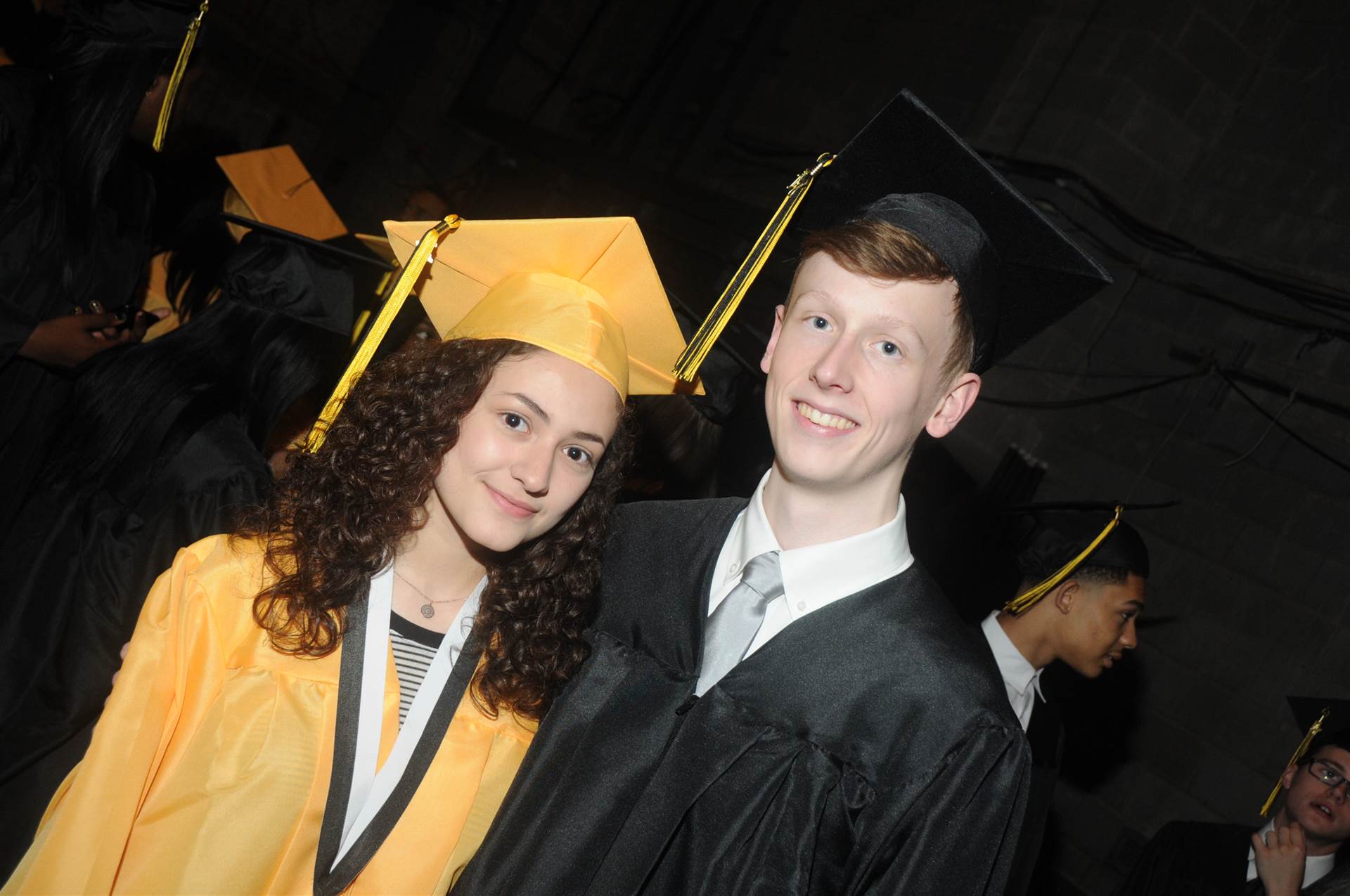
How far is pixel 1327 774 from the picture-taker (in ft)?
12.0

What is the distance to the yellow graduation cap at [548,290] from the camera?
190 centimetres

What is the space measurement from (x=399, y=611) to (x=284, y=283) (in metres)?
1.66

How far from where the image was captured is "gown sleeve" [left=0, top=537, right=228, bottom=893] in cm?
159

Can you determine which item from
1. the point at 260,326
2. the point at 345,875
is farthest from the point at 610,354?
the point at 260,326

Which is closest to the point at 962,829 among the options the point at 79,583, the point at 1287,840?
the point at 79,583

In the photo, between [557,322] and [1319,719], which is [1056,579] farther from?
[557,322]

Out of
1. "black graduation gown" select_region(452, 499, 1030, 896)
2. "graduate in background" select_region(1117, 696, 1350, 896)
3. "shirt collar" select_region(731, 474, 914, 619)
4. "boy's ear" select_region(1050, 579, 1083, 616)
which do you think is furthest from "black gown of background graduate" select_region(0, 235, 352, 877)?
"graduate in background" select_region(1117, 696, 1350, 896)

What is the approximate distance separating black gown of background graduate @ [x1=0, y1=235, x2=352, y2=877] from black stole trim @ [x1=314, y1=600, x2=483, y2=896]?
609 millimetres

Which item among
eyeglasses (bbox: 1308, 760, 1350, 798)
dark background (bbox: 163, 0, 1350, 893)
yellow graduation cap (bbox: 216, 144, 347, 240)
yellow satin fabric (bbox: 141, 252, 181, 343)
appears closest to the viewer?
eyeglasses (bbox: 1308, 760, 1350, 798)

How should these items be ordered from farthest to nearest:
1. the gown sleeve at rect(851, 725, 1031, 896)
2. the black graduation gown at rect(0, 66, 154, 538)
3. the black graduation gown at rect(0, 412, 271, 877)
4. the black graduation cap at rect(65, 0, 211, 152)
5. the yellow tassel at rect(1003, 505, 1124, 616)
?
the yellow tassel at rect(1003, 505, 1124, 616) < the black graduation cap at rect(65, 0, 211, 152) < the black graduation gown at rect(0, 66, 154, 538) < the black graduation gown at rect(0, 412, 271, 877) < the gown sleeve at rect(851, 725, 1031, 896)

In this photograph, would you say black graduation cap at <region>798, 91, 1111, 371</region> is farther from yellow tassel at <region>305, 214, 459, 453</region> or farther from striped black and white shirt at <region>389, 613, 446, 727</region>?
striped black and white shirt at <region>389, 613, 446, 727</region>

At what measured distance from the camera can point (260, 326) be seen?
10.2 feet

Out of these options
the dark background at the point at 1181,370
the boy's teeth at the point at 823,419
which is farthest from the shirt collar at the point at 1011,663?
the boy's teeth at the point at 823,419

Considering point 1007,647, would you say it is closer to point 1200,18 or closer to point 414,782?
point 414,782
